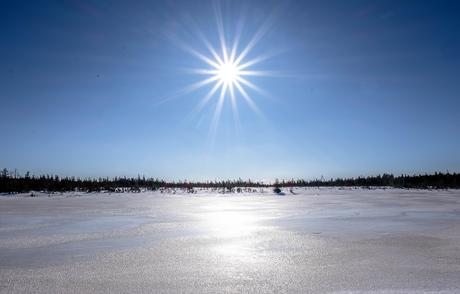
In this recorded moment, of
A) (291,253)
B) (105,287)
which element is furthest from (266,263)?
(105,287)

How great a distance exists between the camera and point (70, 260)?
4301mm

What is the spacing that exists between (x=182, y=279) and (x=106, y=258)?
1407 mm

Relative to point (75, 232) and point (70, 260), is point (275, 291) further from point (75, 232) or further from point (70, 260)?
point (75, 232)

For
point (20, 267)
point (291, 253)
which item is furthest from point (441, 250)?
point (20, 267)

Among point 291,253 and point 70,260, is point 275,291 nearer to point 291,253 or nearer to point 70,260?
point 291,253

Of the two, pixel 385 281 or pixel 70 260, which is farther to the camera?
pixel 70 260

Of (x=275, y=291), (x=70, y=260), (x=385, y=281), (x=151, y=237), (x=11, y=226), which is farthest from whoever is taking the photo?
(x=11, y=226)

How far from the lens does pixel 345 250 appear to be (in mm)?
4836

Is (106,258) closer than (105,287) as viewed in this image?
No

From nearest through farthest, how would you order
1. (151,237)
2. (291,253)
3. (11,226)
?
(291,253) → (151,237) → (11,226)

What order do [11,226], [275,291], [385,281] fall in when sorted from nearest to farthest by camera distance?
[275,291]
[385,281]
[11,226]

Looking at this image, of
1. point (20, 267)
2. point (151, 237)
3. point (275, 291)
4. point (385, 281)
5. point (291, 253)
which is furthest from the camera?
point (151, 237)

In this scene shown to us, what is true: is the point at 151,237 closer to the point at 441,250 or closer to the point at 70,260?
the point at 70,260

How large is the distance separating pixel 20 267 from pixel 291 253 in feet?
10.1
